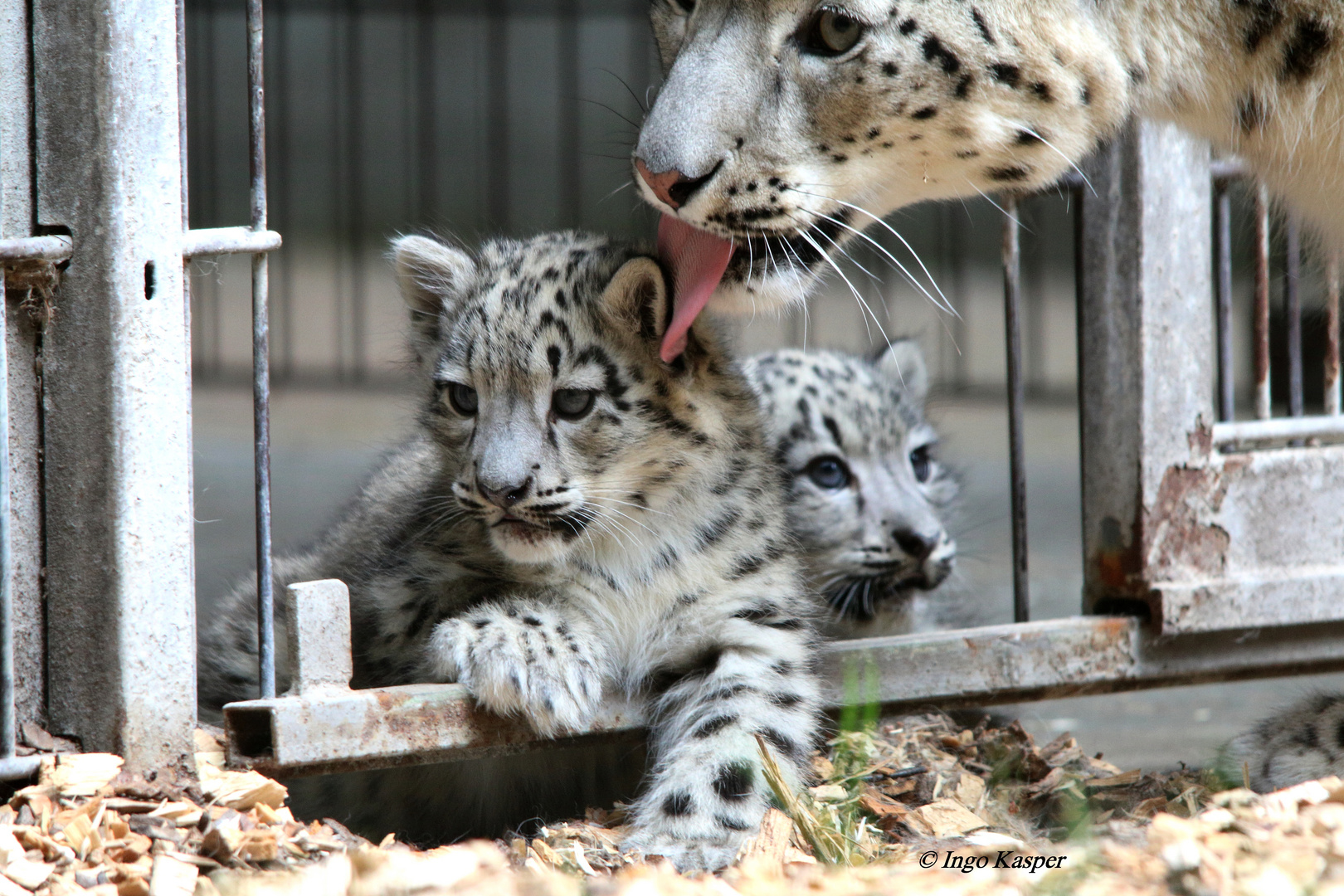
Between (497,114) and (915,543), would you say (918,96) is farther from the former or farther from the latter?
(497,114)

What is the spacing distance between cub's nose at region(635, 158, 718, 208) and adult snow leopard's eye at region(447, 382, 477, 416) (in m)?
0.76

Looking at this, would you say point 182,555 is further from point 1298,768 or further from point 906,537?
point 1298,768

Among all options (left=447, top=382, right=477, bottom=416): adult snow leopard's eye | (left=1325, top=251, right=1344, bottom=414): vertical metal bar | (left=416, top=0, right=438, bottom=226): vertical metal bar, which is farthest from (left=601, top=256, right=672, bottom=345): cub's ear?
(left=416, top=0, right=438, bottom=226): vertical metal bar

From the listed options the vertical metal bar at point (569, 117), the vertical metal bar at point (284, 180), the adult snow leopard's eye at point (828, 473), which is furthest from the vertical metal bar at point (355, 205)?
the adult snow leopard's eye at point (828, 473)

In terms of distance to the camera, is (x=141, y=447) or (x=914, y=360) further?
(x=914, y=360)

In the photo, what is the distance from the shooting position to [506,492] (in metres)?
3.35

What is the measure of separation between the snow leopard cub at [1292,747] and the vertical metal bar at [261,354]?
2492 millimetres

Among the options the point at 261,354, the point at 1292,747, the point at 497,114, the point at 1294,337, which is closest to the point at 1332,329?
the point at 1294,337

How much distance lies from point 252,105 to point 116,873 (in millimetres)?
1639

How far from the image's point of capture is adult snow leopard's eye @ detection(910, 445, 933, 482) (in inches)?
197

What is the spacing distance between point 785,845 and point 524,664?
76 cm

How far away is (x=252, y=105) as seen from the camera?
10.1 ft

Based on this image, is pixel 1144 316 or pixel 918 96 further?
pixel 1144 316

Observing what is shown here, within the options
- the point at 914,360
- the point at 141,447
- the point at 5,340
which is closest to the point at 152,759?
the point at 141,447
